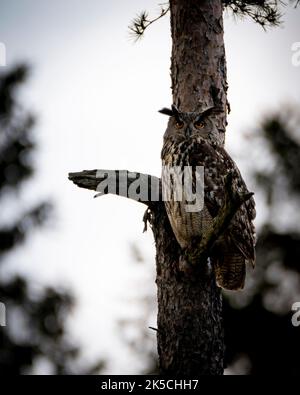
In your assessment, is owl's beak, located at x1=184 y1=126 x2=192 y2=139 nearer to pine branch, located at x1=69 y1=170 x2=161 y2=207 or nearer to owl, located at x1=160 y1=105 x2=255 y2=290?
owl, located at x1=160 y1=105 x2=255 y2=290

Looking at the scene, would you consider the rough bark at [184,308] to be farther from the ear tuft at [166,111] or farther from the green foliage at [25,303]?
the green foliage at [25,303]

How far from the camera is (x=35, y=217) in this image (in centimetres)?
550

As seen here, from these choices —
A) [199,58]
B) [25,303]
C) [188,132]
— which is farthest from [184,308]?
[25,303]

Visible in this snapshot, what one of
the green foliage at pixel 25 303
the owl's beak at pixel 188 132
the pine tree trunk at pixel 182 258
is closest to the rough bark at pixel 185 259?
the pine tree trunk at pixel 182 258

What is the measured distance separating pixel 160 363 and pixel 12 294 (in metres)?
2.55

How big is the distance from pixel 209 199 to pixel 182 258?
0.40 m

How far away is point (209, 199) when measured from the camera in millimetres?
3236

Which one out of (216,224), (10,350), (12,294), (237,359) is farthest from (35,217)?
(216,224)

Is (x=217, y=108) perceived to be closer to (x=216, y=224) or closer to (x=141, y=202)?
(x=141, y=202)

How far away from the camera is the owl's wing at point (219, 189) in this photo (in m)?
3.23

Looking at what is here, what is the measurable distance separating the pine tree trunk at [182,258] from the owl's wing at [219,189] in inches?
8.5

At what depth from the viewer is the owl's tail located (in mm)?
3318

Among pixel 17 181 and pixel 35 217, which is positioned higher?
pixel 17 181

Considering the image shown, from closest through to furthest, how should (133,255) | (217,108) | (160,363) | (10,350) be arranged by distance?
(160,363), (217,108), (10,350), (133,255)
